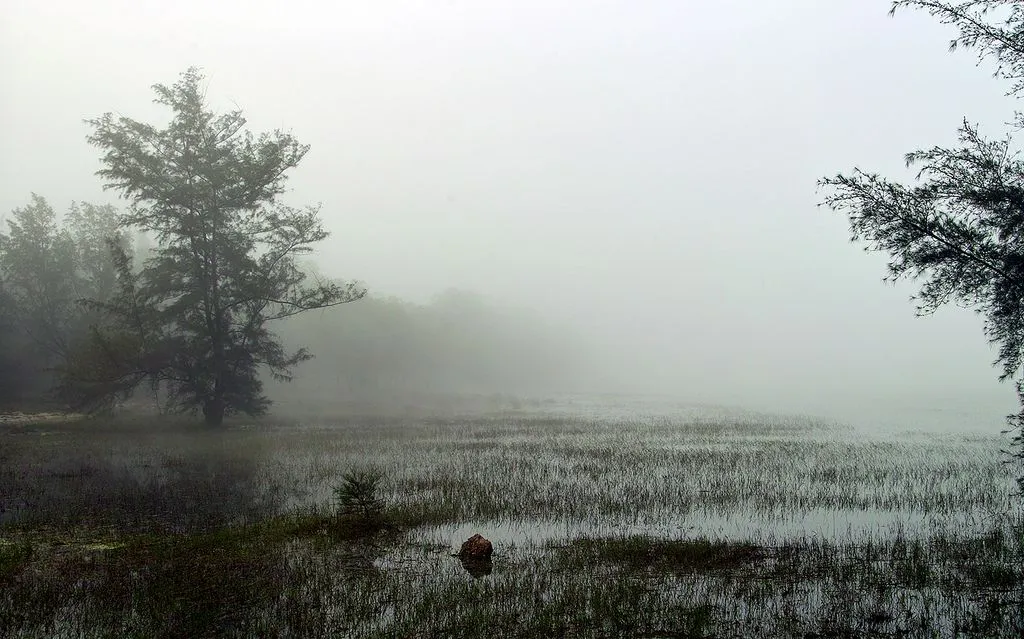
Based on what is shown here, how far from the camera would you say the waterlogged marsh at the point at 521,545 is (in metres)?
7.67

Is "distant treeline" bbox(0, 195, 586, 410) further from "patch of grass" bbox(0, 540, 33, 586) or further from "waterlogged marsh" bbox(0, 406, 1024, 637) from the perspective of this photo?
"patch of grass" bbox(0, 540, 33, 586)

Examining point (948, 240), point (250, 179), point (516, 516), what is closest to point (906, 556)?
point (948, 240)

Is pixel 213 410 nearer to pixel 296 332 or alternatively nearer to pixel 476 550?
pixel 476 550

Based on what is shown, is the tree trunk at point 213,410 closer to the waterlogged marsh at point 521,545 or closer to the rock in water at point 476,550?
the waterlogged marsh at point 521,545

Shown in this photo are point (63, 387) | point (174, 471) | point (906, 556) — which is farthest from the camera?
point (63, 387)

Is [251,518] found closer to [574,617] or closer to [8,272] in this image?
[574,617]

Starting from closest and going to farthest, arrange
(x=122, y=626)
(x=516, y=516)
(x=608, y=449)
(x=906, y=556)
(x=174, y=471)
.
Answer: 1. (x=122, y=626)
2. (x=906, y=556)
3. (x=516, y=516)
4. (x=174, y=471)
5. (x=608, y=449)

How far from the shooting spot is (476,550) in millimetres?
10320

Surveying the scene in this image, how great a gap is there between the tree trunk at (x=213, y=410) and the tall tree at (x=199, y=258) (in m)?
0.05

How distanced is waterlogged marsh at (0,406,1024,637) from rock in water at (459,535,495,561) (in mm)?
288

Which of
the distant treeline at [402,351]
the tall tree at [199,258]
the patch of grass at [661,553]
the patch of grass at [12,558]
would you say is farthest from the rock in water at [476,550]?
the distant treeline at [402,351]

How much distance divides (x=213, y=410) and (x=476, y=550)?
96.1ft

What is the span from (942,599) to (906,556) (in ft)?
7.20

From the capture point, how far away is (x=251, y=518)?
13.1 meters
